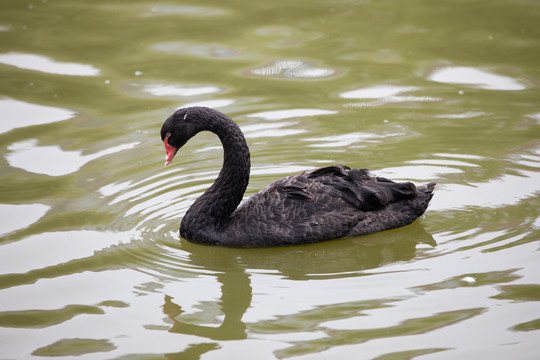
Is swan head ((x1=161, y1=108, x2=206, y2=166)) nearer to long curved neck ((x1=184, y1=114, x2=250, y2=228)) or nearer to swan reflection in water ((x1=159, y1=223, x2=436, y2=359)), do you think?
long curved neck ((x1=184, y1=114, x2=250, y2=228))

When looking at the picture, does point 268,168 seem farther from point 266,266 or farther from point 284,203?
point 266,266

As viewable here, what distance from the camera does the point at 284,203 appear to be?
718 centimetres

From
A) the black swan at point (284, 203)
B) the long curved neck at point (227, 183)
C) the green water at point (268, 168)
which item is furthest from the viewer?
the long curved neck at point (227, 183)

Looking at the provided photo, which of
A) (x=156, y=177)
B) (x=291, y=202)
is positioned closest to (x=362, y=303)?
(x=291, y=202)

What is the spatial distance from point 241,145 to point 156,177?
166 cm

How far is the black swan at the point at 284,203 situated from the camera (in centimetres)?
710

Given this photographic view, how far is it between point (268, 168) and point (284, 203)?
1.60 meters

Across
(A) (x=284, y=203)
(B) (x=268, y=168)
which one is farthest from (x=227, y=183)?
(B) (x=268, y=168)

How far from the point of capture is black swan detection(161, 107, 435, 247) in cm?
710

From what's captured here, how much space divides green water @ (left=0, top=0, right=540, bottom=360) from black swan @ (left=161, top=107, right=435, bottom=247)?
0.15 meters

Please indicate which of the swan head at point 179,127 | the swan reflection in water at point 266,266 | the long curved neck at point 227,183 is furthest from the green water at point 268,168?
the swan head at point 179,127

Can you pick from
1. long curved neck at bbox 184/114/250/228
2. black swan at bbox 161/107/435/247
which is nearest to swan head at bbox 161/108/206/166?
black swan at bbox 161/107/435/247

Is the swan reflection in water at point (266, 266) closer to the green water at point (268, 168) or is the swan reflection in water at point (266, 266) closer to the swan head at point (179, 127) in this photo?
the green water at point (268, 168)

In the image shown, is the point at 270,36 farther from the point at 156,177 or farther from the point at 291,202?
the point at 291,202
